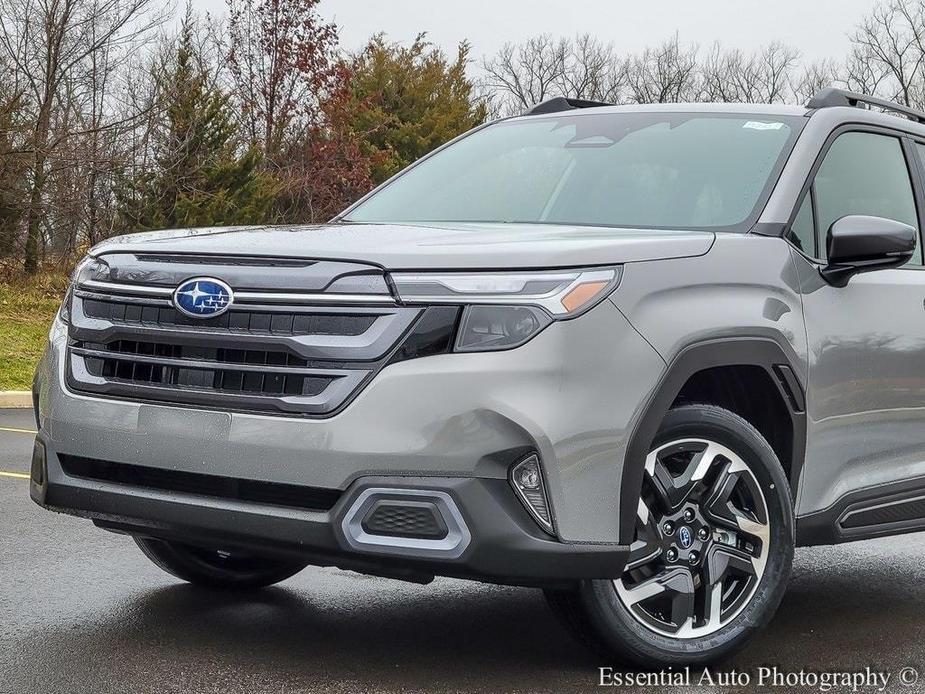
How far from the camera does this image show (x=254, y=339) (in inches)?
148

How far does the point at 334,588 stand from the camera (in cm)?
544

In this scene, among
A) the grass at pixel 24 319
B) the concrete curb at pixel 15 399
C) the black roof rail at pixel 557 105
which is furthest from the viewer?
the grass at pixel 24 319

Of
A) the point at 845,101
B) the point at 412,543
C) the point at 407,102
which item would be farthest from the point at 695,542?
the point at 407,102

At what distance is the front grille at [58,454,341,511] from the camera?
3736 mm

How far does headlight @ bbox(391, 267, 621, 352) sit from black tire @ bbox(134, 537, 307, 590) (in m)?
1.78

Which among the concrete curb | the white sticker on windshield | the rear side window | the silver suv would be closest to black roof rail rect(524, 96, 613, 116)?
A: the white sticker on windshield

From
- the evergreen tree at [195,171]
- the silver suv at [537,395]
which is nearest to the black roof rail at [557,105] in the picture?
the silver suv at [537,395]

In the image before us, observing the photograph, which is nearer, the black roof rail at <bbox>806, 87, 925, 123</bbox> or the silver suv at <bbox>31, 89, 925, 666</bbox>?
the silver suv at <bbox>31, 89, 925, 666</bbox>

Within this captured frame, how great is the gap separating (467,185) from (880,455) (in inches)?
74.1

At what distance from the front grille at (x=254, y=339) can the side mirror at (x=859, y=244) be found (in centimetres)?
169

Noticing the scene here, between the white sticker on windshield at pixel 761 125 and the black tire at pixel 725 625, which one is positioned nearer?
the black tire at pixel 725 625

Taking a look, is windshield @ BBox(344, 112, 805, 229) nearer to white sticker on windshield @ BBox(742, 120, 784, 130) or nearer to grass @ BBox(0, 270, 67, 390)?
white sticker on windshield @ BBox(742, 120, 784, 130)

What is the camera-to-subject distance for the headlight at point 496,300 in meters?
3.69

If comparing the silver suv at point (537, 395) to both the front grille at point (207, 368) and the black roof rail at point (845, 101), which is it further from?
the black roof rail at point (845, 101)
